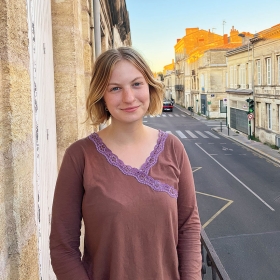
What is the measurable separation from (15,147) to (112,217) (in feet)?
1.52

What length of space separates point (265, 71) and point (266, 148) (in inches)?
199

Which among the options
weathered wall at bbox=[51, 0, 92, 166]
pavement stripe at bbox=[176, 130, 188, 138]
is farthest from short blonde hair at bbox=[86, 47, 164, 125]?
pavement stripe at bbox=[176, 130, 188, 138]

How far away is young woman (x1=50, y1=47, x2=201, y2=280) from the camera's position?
156cm

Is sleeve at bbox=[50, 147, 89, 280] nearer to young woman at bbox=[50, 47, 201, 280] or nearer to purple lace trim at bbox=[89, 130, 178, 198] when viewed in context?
young woman at bbox=[50, 47, 201, 280]

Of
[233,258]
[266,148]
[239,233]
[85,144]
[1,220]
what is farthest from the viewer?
[266,148]

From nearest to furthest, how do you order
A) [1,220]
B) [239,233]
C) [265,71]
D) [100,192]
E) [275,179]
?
[1,220] < [100,192] < [239,233] < [275,179] < [265,71]

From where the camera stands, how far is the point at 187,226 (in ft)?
5.90

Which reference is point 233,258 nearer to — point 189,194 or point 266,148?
point 189,194

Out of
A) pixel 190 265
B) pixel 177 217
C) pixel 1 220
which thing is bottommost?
pixel 190 265

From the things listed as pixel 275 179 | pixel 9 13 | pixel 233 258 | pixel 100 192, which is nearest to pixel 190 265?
pixel 100 192

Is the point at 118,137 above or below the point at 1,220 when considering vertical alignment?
above

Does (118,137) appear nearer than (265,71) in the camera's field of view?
Yes

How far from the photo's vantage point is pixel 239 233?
958cm

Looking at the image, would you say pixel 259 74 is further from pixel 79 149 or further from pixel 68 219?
pixel 68 219
